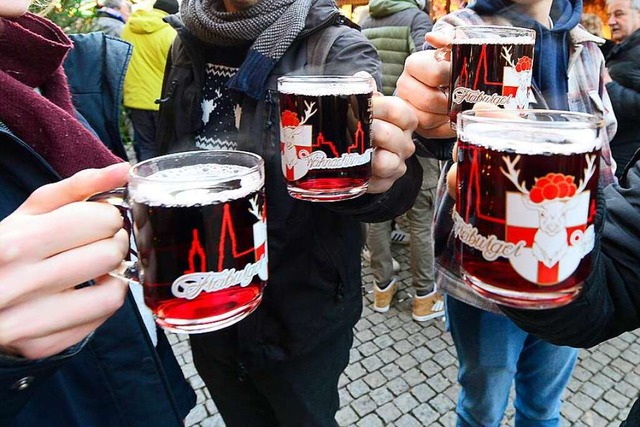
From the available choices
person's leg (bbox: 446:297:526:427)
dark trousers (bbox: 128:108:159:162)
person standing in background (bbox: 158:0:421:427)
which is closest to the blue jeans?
person's leg (bbox: 446:297:526:427)

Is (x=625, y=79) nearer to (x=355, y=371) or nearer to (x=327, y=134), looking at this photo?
(x=355, y=371)

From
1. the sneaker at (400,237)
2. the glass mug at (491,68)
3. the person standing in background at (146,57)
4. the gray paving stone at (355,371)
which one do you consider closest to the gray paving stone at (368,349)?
the gray paving stone at (355,371)

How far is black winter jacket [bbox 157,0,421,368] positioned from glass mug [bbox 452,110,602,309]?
566 millimetres

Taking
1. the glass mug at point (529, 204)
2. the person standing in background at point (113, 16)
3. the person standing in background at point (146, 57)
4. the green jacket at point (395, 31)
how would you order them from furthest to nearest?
the person standing in background at point (113, 16), the person standing in background at point (146, 57), the green jacket at point (395, 31), the glass mug at point (529, 204)

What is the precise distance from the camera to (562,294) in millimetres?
943

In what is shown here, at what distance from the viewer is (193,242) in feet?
2.95

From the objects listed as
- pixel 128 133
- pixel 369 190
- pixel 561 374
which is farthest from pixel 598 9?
pixel 128 133

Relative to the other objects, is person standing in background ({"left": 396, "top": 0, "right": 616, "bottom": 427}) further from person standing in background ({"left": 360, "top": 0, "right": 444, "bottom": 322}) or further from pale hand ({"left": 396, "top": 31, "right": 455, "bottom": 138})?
person standing in background ({"left": 360, "top": 0, "right": 444, "bottom": 322})

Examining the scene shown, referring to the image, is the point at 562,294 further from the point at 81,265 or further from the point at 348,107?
the point at 81,265

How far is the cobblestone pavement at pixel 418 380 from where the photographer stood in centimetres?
278

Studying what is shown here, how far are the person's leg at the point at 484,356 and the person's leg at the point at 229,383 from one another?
2.78ft

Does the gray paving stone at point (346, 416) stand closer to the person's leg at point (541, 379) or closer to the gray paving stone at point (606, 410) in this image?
the person's leg at point (541, 379)

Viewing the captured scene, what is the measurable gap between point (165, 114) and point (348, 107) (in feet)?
3.15

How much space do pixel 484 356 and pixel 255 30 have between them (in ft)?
5.08
